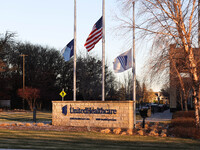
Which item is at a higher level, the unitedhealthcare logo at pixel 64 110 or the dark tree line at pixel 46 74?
the dark tree line at pixel 46 74

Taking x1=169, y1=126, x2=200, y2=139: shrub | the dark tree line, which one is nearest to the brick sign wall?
x1=169, y1=126, x2=200, y2=139: shrub

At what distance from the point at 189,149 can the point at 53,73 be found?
57.0 metres

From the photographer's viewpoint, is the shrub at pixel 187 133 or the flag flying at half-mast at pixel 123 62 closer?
the shrub at pixel 187 133

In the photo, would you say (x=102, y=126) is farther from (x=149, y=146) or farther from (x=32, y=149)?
(x=32, y=149)

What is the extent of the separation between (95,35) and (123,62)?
278cm

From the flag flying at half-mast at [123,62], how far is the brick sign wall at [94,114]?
2162 millimetres

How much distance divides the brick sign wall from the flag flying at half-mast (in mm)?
2162

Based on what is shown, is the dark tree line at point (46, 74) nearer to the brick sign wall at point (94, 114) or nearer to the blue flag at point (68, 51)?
the blue flag at point (68, 51)

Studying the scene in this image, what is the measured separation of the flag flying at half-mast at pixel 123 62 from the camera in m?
Answer: 19.6

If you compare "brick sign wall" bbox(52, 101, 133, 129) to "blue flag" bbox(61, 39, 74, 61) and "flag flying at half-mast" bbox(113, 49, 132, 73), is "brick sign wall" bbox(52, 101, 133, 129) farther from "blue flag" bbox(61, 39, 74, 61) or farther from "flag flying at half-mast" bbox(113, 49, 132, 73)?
"blue flag" bbox(61, 39, 74, 61)

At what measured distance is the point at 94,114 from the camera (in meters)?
19.8

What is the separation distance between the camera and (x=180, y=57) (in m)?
18.1

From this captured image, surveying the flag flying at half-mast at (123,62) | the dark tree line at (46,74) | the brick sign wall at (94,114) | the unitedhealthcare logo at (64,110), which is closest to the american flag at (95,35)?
the flag flying at half-mast at (123,62)

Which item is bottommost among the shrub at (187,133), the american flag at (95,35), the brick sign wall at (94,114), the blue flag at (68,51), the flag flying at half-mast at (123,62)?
the shrub at (187,133)
